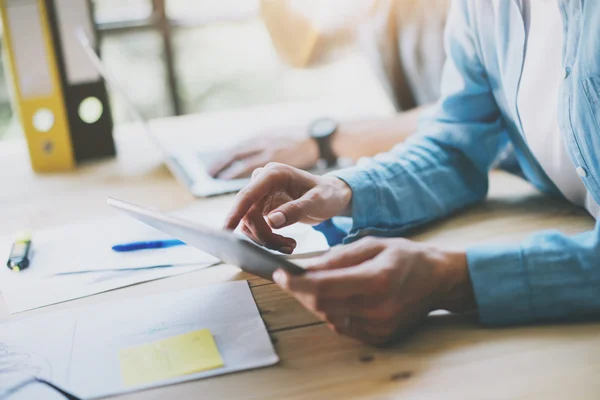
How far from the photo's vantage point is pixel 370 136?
1.35 meters

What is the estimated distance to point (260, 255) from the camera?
0.61m

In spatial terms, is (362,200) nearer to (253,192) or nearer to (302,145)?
(253,192)

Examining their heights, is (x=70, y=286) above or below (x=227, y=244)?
below

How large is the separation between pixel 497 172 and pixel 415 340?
645 millimetres

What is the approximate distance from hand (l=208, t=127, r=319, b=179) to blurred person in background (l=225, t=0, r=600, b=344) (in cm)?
25

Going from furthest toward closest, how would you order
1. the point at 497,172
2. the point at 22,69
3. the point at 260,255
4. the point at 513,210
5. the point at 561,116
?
the point at 22,69, the point at 497,172, the point at 513,210, the point at 561,116, the point at 260,255

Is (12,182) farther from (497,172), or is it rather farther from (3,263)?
(497,172)

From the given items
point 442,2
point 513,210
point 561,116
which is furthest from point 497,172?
point 442,2

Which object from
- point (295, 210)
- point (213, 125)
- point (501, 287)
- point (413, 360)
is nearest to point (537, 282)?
point (501, 287)

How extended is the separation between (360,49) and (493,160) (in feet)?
2.79

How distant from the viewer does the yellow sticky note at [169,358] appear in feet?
2.11

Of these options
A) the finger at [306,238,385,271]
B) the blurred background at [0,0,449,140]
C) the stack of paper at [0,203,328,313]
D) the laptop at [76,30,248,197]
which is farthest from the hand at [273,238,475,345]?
the blurred background at [0,0,449,140]

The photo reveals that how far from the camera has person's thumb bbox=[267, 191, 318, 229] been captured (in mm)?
842

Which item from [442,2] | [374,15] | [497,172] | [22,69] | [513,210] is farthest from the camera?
[374,15]
